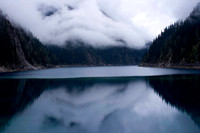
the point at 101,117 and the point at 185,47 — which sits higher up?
the point at 185,47

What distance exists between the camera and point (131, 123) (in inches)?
804

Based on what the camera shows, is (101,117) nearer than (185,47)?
Yes

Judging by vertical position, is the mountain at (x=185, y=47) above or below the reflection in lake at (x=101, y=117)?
above

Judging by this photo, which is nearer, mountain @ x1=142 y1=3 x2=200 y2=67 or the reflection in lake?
the reflection in lake

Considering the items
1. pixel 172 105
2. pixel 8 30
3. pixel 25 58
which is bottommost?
pixel 172 105

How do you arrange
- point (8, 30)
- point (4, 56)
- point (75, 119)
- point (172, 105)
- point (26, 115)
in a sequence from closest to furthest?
point (75, 119) < point (26, 115) < point (172, 105) < point (4, 56) < point (8, 30)

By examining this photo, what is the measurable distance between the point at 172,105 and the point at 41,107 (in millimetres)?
19044

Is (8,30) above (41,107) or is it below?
above

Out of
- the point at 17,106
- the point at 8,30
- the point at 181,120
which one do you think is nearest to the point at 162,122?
→ the point at 181,120

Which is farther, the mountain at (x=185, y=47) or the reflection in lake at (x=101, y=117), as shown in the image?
the mountain at (x=185, y=47)

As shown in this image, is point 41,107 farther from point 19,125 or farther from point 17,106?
point 19,125

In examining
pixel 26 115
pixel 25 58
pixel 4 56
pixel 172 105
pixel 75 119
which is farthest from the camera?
pixel 25 58

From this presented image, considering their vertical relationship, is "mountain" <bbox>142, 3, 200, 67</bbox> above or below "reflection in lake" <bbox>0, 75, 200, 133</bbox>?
above

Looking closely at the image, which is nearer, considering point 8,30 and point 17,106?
point 17,106
